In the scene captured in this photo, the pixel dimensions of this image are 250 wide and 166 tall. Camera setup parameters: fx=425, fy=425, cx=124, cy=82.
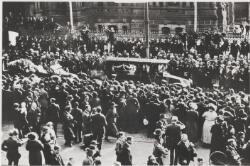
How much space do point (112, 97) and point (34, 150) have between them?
12.1ft

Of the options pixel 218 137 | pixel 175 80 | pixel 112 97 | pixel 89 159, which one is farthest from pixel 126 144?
pixel 175 80

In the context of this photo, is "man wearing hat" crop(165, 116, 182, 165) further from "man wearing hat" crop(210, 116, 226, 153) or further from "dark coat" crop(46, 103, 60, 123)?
"dark coat" crop(46, 103, 60, 123)

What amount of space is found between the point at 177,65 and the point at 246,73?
2827mm

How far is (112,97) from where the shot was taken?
12.0 meters

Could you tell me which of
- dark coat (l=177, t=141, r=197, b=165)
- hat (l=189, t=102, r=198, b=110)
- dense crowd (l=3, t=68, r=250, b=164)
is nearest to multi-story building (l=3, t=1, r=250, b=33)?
dense crowd (l=3, t=68, r=250, b=164)

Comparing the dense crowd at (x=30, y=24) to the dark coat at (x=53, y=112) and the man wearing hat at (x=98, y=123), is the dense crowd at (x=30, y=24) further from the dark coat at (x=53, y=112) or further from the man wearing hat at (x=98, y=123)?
the man wearing hat at (x=98, y=123)

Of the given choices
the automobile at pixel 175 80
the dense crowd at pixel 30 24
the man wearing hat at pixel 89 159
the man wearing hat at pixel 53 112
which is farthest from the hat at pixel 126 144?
the dense crowd at pixel 30 24

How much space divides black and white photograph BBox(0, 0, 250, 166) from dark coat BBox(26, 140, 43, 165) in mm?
21

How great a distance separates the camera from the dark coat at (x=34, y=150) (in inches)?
342

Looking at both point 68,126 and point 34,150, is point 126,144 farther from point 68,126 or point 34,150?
point 68,126

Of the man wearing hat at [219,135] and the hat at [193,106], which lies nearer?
the man wearing hat at [219,135]

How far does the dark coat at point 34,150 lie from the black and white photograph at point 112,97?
2 cm

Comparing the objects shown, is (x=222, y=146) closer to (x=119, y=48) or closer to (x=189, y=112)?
(x=189, y=112)

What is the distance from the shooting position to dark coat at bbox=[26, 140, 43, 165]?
→ 28.5 feet
